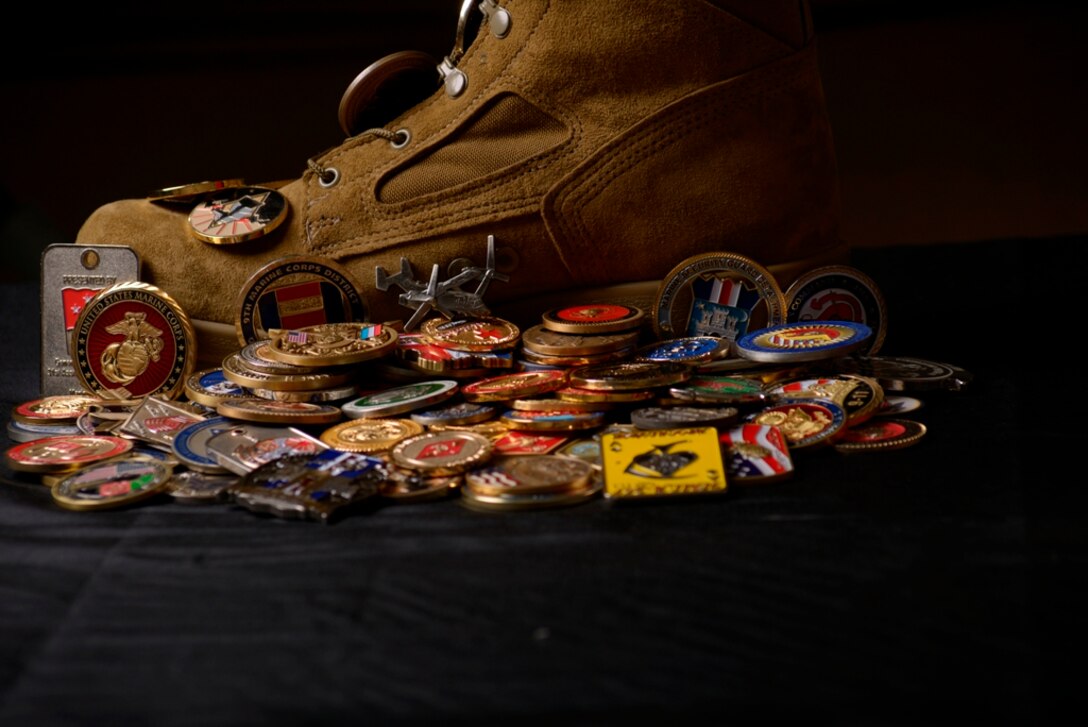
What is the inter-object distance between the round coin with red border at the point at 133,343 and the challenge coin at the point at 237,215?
0.13 metres

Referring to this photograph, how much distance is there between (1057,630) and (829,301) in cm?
90

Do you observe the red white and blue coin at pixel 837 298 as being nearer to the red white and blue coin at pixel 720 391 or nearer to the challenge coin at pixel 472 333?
the red white and blue coin at pixel 720 391

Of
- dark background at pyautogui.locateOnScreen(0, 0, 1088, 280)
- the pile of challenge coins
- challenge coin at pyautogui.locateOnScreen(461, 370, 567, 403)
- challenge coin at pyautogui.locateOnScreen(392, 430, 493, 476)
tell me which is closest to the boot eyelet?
the pile of challenge coins

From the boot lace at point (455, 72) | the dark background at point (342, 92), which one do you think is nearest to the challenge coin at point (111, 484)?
the boot lace at point (455, 72)

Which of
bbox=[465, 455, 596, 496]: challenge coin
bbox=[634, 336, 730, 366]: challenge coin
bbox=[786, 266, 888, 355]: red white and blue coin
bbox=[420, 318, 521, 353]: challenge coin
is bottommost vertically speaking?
bbox=[465, 455, 596, 496]: challenge coin

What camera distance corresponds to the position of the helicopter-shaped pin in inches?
71.8

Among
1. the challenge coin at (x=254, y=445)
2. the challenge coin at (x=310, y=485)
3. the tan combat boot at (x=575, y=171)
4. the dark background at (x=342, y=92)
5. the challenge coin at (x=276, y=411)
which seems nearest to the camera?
the challenge coin at (x=310, y=485)

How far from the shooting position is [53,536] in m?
1.30

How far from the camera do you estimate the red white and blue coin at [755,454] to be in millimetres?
1362

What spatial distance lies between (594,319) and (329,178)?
0.49m

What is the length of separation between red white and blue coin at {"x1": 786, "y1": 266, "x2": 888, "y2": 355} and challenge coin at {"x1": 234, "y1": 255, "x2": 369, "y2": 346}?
66 cm

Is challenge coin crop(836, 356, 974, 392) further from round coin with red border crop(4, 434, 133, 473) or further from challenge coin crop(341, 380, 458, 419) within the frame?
round coin with red border crop(4, 434, 133, 473)

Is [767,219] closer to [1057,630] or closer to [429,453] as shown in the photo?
[429,453]

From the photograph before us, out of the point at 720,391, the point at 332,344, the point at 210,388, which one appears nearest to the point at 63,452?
the point at 210,388
